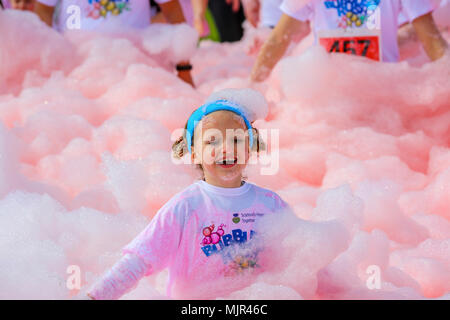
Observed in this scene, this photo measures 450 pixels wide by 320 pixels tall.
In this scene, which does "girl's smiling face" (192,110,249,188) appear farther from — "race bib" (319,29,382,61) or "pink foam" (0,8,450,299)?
"race bib" (319,29,382,61)

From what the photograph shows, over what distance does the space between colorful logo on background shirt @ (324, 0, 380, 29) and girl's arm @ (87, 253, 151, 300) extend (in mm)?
1271

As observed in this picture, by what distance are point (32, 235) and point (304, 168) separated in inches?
29.4

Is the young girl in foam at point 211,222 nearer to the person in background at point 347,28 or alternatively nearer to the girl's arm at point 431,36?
the person in background at point 347,28

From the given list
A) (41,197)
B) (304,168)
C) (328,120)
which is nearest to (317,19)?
(328,120)

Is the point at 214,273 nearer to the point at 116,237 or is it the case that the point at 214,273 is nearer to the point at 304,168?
the point at 116,237

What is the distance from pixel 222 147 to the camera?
890mm

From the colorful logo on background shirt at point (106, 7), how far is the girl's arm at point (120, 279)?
156cm

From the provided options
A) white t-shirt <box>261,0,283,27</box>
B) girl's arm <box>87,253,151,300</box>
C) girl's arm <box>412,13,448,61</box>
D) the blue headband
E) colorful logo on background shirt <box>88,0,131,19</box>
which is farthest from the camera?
white t-shirt <box>261,0,283,27</box>

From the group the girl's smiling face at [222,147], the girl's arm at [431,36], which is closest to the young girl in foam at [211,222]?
the girl's smiling face at [222,147]

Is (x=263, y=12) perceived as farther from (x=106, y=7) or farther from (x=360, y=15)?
(x=360, y=15)

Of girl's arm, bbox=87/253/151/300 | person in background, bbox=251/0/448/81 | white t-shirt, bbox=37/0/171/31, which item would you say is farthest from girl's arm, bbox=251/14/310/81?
girl's arm, bbox=87/253/151/300

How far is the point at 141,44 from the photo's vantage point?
2.27 metres

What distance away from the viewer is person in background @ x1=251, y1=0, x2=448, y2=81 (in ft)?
6.05

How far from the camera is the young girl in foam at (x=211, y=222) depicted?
0.88 meters
